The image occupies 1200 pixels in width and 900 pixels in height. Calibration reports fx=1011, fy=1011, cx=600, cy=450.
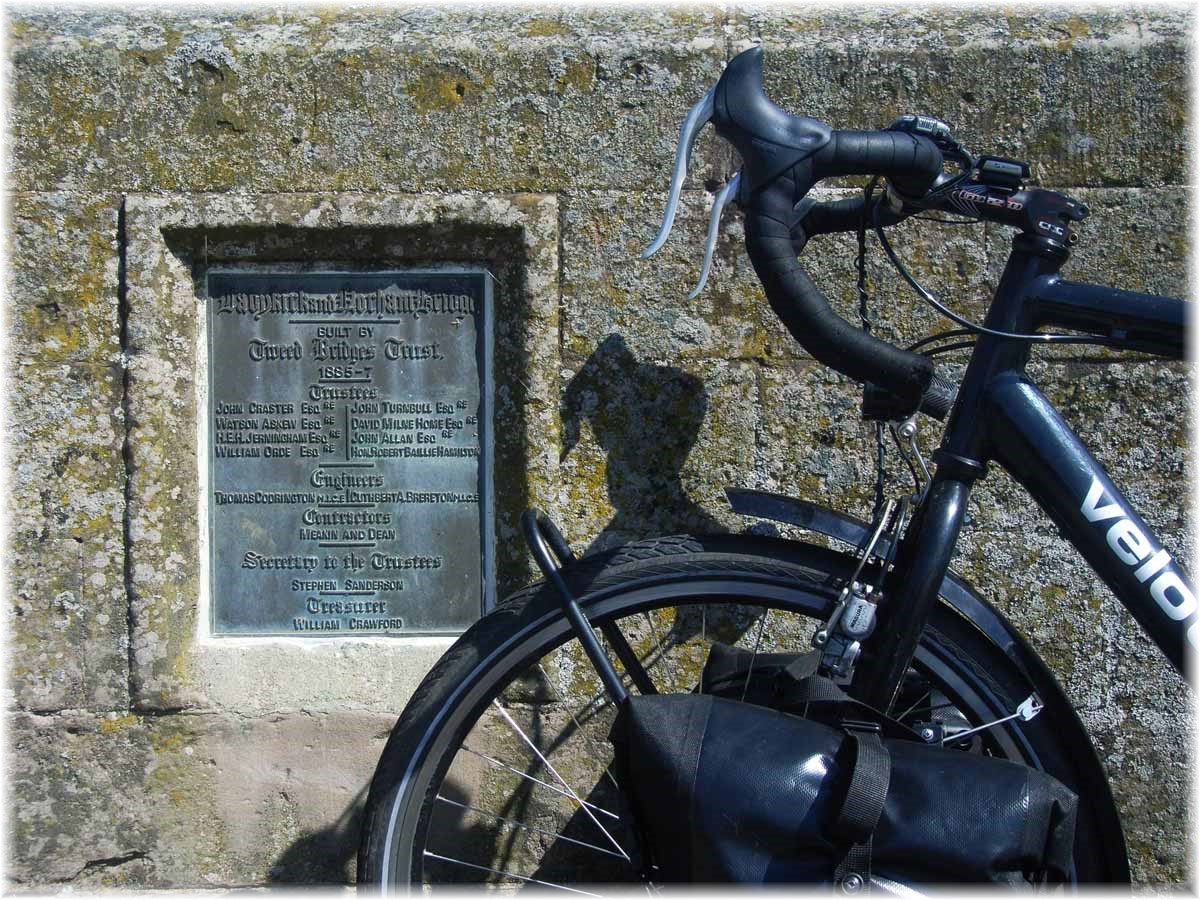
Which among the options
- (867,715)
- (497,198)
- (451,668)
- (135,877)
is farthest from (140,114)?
(867,715)

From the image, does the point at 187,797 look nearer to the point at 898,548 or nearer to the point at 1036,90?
the point at 898,548

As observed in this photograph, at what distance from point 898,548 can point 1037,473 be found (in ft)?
0.95

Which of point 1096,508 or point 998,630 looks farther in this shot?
point 998,630

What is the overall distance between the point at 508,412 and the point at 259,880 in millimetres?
1355

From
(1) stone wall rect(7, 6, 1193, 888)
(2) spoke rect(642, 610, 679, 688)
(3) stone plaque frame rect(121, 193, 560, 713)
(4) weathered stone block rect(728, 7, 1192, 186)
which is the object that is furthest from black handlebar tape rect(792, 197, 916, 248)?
(2) spoke rect(642, 610, 679, 688)

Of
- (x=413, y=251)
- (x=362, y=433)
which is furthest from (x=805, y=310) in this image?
(x=362, y=433)

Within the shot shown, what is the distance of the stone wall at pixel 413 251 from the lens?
2543 millimetres

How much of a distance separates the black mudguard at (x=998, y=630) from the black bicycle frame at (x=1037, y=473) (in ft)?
0.46

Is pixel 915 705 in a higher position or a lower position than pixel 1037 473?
lower

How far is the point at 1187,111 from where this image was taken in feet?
8.34

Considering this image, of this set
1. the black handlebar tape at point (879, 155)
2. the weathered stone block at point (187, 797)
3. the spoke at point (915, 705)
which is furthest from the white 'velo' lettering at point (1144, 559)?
the weathered stone block at point (187, 797)

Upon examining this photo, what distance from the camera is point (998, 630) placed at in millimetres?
2004

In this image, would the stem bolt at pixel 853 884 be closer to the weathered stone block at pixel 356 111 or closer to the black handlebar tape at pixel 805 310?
the black handlebar tape at pixel 805 310

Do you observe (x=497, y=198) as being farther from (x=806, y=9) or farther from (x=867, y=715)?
(x=867, y=715)
